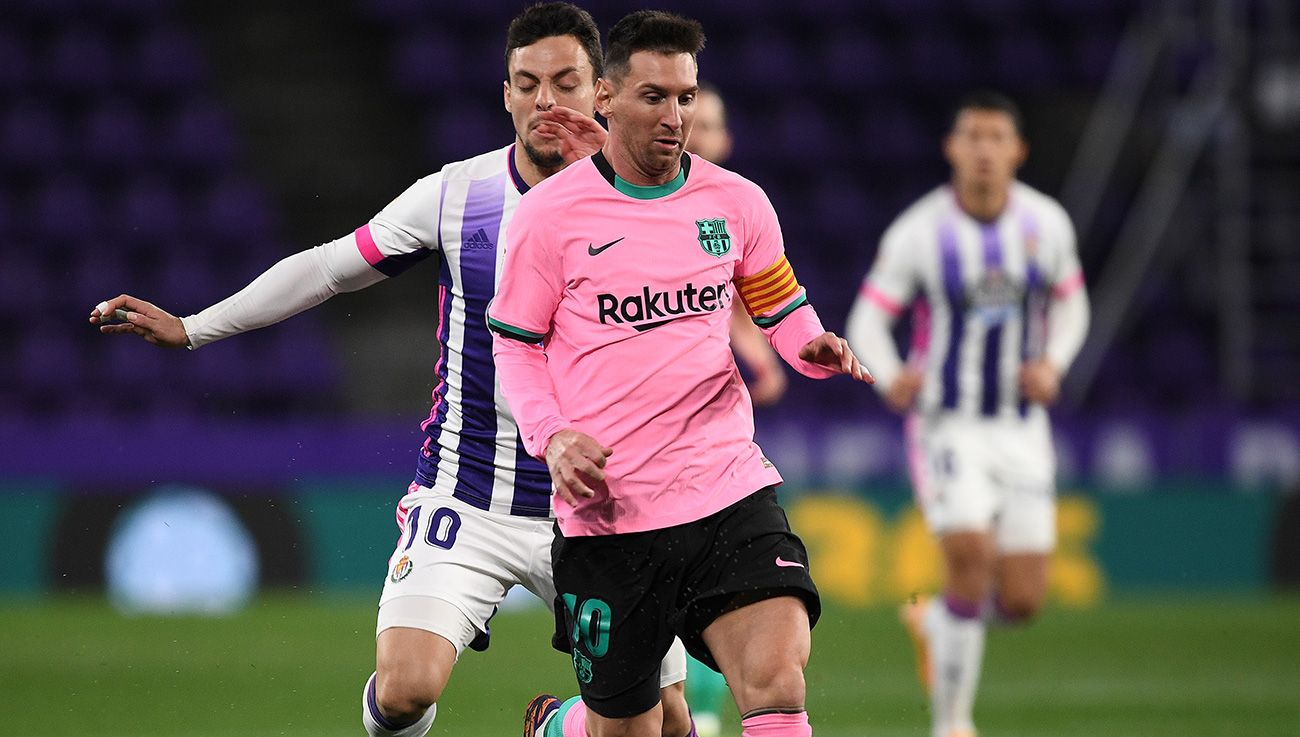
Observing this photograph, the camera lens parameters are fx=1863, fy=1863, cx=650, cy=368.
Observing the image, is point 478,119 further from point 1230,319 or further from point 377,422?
point 1230,319

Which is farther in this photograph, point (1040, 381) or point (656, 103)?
point (1040, 381)

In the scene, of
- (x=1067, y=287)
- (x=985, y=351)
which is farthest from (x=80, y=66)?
(x=1067, y=287)

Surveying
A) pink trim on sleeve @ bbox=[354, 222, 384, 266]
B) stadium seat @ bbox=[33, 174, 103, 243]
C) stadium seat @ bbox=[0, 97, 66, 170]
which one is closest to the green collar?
pink trim on sleeve @ bbox=[354, 222, 384, 266]

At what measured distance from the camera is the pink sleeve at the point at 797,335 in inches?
181

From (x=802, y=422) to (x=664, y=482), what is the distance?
25.6 feet

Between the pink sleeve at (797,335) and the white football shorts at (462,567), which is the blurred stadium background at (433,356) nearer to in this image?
the white football shorts at (462,567)

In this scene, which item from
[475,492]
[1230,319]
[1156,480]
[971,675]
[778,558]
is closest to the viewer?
[778,558]

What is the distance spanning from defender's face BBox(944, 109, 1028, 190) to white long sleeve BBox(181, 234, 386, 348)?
3.58 meters

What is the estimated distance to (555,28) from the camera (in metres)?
5.30

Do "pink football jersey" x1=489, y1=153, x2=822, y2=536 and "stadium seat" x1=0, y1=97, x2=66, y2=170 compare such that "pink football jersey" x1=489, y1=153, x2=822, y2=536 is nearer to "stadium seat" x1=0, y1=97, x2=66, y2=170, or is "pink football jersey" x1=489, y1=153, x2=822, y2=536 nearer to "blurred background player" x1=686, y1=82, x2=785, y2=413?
"blurred background player" x1=686, y1=82, x2=785, y2=413

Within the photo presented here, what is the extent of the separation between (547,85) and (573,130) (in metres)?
0.16

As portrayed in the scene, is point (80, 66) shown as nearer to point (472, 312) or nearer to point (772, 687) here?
point (472, 312)

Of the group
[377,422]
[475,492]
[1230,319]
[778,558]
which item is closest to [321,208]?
[377,422]

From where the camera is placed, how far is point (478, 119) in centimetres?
1580
